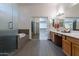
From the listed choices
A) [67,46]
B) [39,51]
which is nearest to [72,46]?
[67,46]

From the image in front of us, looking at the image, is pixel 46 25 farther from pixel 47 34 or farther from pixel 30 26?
pixel 30 26

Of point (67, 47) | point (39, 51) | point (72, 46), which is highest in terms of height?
point (72, 46)

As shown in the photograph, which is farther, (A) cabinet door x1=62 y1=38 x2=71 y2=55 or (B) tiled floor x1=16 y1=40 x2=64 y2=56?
(B) tiled floor x1=16 y1=40 x2=64 y2=56

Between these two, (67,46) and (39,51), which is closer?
(67,46)

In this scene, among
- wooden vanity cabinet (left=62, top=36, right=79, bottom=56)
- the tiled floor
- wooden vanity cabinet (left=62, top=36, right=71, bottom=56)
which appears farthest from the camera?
the tiled floor

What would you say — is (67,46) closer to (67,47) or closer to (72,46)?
(67,47)

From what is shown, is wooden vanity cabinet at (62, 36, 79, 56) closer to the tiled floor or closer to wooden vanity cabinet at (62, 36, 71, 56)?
wooden vanity cabinet at (62, 36, 71, 56)

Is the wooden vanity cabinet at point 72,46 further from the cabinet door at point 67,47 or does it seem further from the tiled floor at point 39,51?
the tiled floor at point 39,51

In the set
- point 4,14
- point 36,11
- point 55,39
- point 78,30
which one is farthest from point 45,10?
point 4,14

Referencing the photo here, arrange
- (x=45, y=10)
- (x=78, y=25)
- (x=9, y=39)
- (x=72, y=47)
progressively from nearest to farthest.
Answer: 1. (x=9, y=39)
2. (x=72, y=47)
3. (x=78, y=25)
4. (x=45, y=10)

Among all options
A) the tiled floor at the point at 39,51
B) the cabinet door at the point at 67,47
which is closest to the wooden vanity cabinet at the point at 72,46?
the cabinet door at the point at 67,47

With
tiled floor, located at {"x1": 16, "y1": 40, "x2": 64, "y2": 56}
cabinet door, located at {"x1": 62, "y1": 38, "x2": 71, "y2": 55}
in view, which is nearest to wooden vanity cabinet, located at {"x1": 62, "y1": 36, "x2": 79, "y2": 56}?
cabinet door, located at {"x1": 62, "y1": 38, "x2": 71, "y2": 55}

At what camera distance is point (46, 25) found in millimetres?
7203

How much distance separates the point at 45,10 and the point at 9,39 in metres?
5.44
